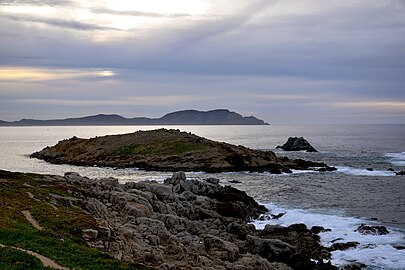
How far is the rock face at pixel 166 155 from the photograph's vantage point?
357 feet

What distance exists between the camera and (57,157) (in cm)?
13150

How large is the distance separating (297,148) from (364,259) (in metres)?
132

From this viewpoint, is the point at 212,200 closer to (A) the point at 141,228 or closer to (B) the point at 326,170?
(A) the point at 141,228

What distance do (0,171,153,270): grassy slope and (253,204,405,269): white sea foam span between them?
817 inches

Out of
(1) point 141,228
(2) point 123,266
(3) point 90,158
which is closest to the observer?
(2) point 123,266

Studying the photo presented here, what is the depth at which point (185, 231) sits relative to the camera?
3944 cm

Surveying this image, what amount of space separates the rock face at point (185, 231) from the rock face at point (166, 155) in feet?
161

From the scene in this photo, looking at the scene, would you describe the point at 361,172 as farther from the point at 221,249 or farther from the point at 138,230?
the point at 138,230

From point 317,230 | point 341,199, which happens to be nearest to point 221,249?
point 317,230

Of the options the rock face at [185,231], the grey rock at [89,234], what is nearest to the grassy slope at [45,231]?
the grey rock at [89,234]

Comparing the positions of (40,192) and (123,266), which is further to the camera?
(40,192)

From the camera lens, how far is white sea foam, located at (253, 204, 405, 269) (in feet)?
118

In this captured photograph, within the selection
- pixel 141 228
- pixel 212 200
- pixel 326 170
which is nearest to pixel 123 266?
pixel 141 228

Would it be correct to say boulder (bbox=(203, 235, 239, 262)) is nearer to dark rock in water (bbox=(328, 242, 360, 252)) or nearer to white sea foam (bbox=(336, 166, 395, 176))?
dark rock in water (bbox=(328, 242, 360, 252))
